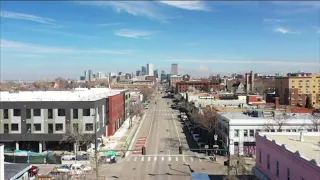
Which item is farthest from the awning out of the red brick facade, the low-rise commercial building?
the red brick facade

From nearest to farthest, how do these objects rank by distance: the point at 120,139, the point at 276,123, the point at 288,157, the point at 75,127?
the point at 288,157 < the point at 276,123 < the point at 75,127 < the point at 120,139

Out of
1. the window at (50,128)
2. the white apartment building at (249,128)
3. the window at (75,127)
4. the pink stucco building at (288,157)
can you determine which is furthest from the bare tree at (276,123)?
the window at (50,128)

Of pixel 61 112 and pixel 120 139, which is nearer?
pixel 61 112

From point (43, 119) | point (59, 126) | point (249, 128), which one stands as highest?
point (43, 119)

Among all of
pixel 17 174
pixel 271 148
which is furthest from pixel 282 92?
pixel 17 174

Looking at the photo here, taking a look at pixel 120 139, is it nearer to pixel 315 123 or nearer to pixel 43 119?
pixel 43 119

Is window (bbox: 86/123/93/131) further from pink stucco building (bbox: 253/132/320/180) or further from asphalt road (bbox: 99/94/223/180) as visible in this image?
pink stucco building (bbox: 253/132/320/180)

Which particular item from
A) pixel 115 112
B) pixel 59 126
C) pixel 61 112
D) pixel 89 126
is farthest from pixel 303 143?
pixel 115 112
